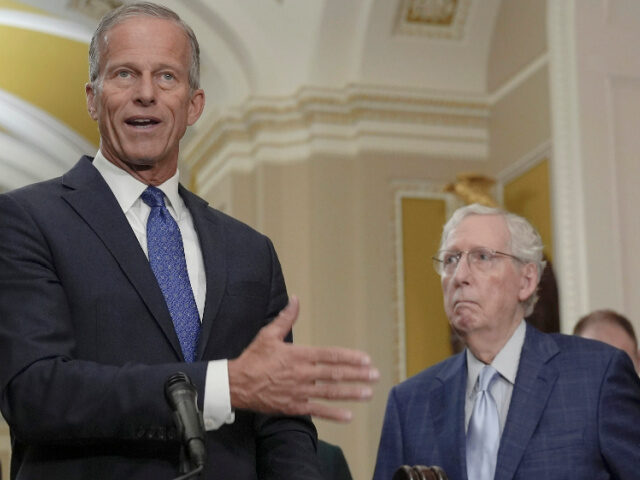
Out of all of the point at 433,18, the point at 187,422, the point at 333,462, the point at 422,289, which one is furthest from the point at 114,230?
the point at 433,18

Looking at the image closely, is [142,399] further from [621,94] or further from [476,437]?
[621,94]

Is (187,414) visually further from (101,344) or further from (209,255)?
(209,255)

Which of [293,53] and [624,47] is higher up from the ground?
[293,53]

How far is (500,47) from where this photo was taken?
845cm

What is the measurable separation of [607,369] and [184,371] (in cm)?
186

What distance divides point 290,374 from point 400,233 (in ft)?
20.9

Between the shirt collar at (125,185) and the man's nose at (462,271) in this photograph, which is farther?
the man's nose at (462,271)

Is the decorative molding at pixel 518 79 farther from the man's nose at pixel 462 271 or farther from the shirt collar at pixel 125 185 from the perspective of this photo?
the shirt collar at pixel 125 185

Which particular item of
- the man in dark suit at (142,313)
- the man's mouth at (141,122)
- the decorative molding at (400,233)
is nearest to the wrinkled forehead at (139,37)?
the man in dark suit at (142,313)

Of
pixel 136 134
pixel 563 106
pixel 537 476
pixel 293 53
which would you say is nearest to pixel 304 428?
pixel 136 134

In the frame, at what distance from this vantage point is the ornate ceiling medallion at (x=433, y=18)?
27.3 ft

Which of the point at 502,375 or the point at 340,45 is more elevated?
the point at 340,45

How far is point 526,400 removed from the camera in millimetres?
3566

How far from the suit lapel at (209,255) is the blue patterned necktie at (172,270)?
27 mm
